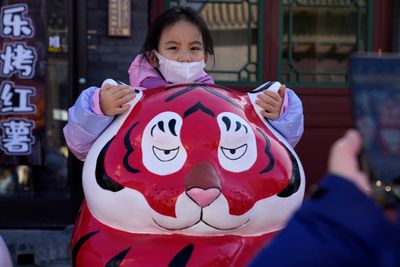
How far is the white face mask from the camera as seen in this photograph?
2.46 m

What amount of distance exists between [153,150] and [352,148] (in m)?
1.16

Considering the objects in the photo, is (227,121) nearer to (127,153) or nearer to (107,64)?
(127,153)

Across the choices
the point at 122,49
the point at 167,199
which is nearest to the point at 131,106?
the point at 167,199

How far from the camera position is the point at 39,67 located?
15.9ft

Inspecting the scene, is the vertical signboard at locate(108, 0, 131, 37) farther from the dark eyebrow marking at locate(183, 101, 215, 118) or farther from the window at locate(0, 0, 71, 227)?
the dark eyebrow marking at locate(183, 101, 215, 118)

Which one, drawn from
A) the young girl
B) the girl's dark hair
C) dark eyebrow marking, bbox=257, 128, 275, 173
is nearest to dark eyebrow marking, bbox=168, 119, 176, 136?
the young girl

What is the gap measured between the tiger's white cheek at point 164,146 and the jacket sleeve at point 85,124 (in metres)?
0.22

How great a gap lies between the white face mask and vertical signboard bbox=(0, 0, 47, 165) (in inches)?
102

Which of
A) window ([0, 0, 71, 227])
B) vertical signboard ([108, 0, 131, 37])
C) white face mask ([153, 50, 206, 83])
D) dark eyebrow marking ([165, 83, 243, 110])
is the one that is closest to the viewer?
dark eyebrow marking ([165, 83, 243, 110])

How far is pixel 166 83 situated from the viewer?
2.49 m

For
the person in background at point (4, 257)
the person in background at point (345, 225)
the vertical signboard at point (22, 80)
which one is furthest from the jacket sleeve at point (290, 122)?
the vertical signboard at point (22, 80)

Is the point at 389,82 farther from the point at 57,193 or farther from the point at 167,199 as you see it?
the point at 57,193

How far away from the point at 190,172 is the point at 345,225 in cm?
107

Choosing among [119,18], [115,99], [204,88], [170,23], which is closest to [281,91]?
[204,88]
